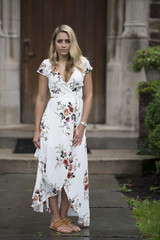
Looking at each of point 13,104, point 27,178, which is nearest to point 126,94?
point 13,104

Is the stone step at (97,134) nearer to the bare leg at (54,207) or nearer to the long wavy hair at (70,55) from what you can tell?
the bare leg at (54,207)

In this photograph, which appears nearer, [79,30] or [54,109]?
[54,109]

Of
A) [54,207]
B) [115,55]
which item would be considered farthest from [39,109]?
[115,55]

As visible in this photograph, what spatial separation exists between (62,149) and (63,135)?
117mm

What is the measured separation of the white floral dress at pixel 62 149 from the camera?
476cm

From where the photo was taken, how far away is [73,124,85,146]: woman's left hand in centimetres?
480

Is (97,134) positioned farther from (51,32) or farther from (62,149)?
(62,149)

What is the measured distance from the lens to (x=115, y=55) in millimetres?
9172

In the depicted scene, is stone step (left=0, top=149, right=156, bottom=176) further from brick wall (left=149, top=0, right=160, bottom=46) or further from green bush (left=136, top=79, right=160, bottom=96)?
brick wall (left=149, top=0, right=160, bottom=46)

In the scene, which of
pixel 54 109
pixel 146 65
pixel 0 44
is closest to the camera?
pixel 54 109

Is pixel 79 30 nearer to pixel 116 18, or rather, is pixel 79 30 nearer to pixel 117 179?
pixel 116 18

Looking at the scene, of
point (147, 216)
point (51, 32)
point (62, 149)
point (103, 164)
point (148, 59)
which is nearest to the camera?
point (62, 149)

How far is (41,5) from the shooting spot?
9250mm

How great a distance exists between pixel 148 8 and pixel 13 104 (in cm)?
264
